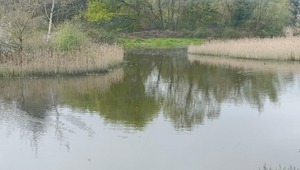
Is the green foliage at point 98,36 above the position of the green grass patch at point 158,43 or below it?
above

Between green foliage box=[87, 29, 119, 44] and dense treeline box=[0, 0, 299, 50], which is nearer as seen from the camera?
green foliage box=[87, 29, 119, 44]

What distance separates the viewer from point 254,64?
20.1m

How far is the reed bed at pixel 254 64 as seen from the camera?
1784 cm

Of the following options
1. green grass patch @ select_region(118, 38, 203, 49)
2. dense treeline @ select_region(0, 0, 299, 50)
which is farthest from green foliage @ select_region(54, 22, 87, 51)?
green grass patch @ select_region(118, 38, 203, 49)

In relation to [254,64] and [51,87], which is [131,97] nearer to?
[51,87]

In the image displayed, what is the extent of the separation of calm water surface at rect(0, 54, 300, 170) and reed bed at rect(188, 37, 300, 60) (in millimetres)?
6125

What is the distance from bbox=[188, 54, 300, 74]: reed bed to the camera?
17.8 meters

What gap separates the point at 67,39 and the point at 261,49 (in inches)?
431

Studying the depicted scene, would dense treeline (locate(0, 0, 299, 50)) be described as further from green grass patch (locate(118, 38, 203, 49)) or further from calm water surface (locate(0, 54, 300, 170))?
calm water surface (locate(0, 54, 300, 170))

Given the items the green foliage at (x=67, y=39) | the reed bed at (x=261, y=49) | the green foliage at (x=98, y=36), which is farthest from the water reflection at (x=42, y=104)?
the reed bed at (x=261, y=49)

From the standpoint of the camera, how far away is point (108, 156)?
23.0 feet

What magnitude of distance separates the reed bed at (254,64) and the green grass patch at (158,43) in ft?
32.3

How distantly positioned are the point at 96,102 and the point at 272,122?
454 centimetres

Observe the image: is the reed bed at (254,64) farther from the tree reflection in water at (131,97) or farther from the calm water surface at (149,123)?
the calm water surface at (149,123)
